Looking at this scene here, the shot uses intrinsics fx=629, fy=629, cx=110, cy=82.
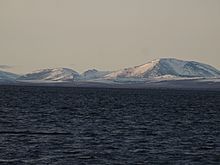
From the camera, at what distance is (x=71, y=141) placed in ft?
213

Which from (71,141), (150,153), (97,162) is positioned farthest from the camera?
(71,141)

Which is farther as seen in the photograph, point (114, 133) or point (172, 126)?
point (172, 126)

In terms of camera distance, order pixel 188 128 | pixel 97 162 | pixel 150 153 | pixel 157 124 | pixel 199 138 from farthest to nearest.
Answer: pixel 157 124 → pixel 188 128 → pixel 199 138 → pixel 150 153 → pixel 97 162

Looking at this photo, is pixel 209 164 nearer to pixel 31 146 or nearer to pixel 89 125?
pixel 31 146

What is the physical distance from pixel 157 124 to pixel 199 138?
1960 centimetres

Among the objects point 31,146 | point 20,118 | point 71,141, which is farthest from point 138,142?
point 20,118

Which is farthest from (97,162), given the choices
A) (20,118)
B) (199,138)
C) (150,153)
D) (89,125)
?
(20,118)

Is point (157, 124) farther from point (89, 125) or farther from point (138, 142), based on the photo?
point (138, 142)

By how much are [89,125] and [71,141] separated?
21408mm

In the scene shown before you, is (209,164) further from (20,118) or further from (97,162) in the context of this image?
(20,118)

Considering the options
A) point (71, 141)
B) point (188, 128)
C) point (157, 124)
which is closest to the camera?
point (71, 141)

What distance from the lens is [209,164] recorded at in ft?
173

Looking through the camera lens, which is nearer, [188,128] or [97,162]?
[97,162]

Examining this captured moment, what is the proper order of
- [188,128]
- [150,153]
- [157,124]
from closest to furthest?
1. [150,153]
2. [188,128]
3. [157,124]
